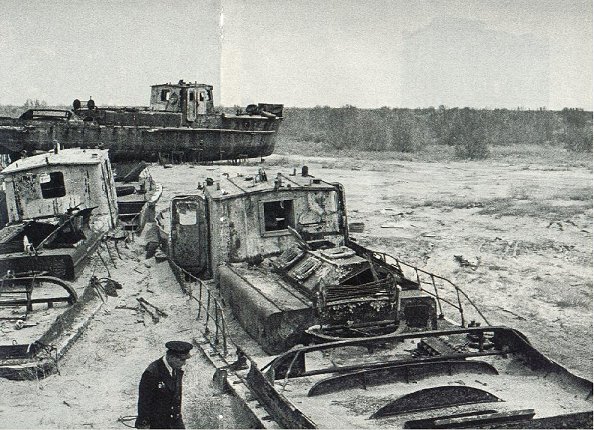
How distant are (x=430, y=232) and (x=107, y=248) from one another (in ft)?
24.2

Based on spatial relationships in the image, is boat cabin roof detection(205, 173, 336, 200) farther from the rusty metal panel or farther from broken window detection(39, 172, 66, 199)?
the rusty metal panel

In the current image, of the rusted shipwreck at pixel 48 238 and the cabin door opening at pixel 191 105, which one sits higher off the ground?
the cabin door opening at pixel 191 105

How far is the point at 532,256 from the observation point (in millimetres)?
14352

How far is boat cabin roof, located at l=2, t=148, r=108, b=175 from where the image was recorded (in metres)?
13.6

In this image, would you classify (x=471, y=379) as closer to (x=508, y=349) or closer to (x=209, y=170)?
(x=508, y=349)

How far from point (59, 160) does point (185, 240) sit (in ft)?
12.5

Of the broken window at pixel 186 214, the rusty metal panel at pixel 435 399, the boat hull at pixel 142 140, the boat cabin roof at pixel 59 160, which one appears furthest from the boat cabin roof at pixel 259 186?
the boat hull at pixel 142 140

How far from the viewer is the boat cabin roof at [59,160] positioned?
13.6 m

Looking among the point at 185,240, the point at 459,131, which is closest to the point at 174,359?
the point at 185,240

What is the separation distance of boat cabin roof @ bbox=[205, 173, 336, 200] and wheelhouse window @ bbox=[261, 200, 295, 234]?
28 centimetres

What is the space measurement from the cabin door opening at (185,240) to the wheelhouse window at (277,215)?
4.42ft

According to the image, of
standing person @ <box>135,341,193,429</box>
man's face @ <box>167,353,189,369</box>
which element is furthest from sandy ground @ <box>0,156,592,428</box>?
man's face @ <box>167,353,189,369</box>

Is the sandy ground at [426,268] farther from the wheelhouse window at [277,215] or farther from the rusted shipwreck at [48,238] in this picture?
the wheelhouse window at [277,215]

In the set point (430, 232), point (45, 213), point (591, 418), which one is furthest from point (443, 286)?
point (45, 213)
